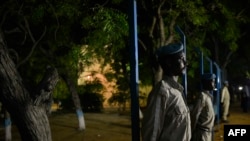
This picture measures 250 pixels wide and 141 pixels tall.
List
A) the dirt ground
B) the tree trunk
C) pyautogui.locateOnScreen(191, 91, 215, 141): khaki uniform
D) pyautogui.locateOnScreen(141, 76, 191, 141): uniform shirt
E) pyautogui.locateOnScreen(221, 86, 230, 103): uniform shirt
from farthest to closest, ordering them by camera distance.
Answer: pyautogui.locateOnScreen(221, 86, 230, 103): uniform shirt < the dirt ground < pyautogui.locateOnScreen(191, 91, 215, 141): khaki uniform < the tree trunk < pyautogui.locateOnScreen(141, 76, 191, 141): uniform shirt

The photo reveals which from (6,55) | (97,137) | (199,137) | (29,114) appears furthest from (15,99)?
(97,137)

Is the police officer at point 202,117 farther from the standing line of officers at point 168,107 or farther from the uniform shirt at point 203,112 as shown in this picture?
the standing line of officers at point 168,107

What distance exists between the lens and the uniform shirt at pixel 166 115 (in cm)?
342

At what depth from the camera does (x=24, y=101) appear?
585 centimetres

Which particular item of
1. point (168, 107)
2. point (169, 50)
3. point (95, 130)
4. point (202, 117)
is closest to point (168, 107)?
point (168, 107)

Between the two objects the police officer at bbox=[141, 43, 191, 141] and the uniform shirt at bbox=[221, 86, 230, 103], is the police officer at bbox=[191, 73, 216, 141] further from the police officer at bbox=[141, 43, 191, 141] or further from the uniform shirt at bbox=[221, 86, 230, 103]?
the uniform shirt at bbox=[221, 86, 230, 103]

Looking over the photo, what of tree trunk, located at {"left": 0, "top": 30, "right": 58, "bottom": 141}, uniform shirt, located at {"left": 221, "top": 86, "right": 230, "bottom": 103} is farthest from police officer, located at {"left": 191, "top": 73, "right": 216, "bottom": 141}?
uniform shirt, located at {"left": 221, "top": 86, "right": 230, "bottom": 103}

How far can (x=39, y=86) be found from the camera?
19.9 ft

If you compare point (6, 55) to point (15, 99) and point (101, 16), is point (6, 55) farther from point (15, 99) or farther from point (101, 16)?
point (101, 16)

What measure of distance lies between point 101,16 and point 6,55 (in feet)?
11.8

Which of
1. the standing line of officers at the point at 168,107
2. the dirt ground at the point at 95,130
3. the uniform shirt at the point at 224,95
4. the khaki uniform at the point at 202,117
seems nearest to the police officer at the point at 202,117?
the khaki uniform at the point at 202,117

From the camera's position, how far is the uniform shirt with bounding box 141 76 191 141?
135 inches

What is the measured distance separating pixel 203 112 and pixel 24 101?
260cm

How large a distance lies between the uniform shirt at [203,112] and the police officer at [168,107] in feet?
8.13
